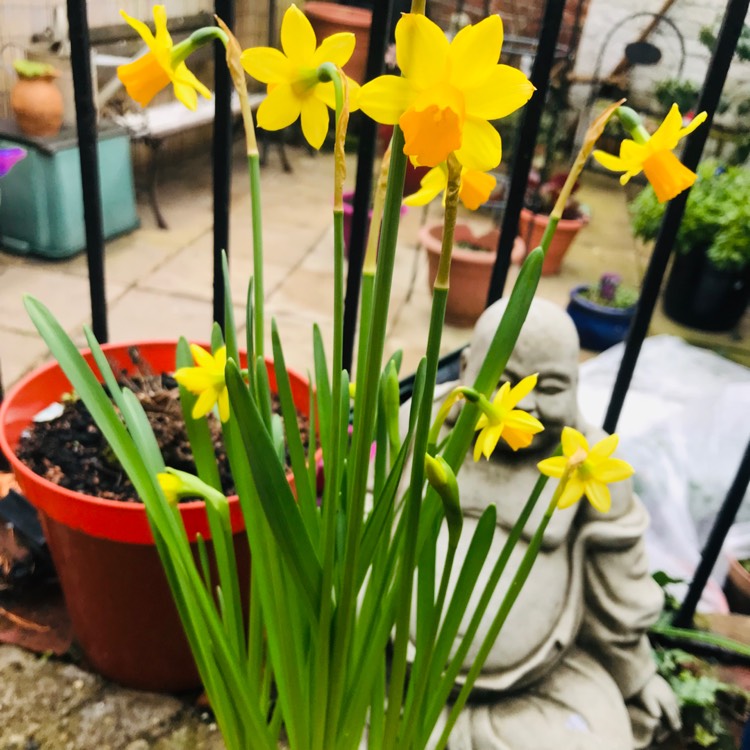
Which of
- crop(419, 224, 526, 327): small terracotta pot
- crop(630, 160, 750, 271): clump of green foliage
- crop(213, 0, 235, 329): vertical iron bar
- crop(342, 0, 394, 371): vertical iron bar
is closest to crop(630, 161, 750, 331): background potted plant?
crop(630, 160, 750, 271): clump of green foliage

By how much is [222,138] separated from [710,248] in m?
2.25

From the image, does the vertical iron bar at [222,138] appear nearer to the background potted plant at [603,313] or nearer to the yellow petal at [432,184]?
the yellow petal at [432,184]

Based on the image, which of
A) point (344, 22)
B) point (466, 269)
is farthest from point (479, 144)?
point (344, 22)

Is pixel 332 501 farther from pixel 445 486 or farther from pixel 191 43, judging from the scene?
pixel 191 43

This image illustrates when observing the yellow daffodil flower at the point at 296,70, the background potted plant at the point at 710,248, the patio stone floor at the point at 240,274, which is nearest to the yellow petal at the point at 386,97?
the yellow daffodil flower at the point at 296,70

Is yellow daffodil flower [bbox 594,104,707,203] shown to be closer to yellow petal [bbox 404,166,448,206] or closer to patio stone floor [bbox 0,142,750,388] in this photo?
yellow petal [bbox 404,166,448,206]

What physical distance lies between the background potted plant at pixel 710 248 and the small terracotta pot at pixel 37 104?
6.65 ft

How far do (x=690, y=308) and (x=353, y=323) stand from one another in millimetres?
2337

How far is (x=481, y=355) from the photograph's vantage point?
87 cm

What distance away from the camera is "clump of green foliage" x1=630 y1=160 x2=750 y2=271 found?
2.52 meters

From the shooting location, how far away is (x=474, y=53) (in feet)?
1.13

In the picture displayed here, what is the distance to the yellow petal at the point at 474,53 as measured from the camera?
341 millimetres

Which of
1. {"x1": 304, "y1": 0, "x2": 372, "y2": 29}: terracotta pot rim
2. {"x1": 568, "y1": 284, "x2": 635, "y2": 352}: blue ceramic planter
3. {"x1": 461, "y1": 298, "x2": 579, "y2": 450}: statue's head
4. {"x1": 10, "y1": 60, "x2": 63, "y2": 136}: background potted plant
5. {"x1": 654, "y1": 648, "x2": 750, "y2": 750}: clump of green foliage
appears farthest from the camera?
{"x1": 304, "y1": 0, "x2": 372, "y2": 29}: terracotta pot rim

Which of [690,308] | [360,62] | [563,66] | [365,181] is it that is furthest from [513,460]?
[360,62]
